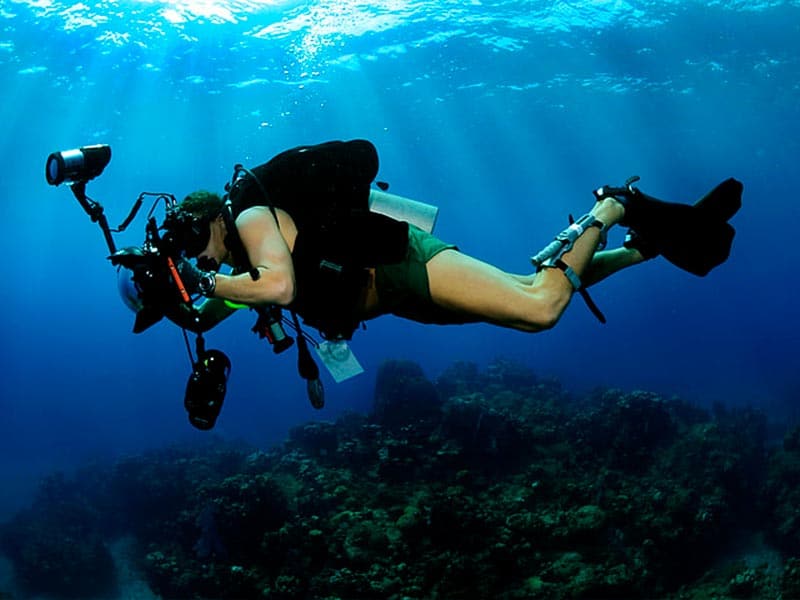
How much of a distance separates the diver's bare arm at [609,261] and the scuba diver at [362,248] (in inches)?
8.3

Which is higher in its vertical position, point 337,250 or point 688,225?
point 337,250

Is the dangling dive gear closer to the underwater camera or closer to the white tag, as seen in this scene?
the white tag

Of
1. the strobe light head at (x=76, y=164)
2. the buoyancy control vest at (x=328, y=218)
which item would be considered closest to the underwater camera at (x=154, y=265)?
the strobe light head at (x=76, y=164)

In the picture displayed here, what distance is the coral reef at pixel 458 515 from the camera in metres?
7.55

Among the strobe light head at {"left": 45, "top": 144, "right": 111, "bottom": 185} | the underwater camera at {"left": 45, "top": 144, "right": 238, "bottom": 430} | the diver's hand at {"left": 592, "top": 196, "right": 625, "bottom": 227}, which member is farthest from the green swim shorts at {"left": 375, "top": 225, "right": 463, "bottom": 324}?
the strobe light head at {"left": 45, "top": 144, "right": 111, "bottom": 185}

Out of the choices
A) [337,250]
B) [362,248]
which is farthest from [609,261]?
[337,250]

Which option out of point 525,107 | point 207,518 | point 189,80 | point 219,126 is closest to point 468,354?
point 525,107

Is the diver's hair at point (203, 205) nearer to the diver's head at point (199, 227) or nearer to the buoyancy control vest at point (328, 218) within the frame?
the diver's head at point (199, 227)

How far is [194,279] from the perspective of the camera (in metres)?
3.07

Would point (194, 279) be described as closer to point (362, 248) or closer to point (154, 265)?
point (154, 265)

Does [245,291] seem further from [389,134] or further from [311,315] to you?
[389,134]

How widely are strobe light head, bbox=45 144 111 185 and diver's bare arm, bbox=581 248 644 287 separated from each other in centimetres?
339

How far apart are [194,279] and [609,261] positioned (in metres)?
2.99

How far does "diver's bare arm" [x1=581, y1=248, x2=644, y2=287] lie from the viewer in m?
4.10
